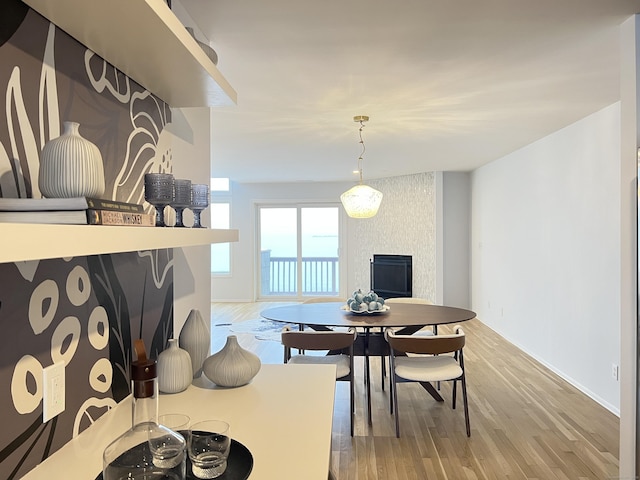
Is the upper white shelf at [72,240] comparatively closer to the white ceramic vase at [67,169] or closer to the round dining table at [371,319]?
the white ceramic vase at [67,169]

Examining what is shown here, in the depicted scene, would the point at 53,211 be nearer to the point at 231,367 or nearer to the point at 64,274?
the point at 64,274

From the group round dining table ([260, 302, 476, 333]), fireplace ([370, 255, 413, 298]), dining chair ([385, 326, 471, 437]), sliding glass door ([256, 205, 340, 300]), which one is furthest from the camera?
sliding glass door ([256, 205, 340, 300])

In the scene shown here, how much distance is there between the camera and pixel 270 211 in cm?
955

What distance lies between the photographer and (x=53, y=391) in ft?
3.75

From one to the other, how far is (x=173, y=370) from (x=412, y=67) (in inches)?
88.8

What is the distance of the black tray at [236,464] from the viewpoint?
106 centimetres

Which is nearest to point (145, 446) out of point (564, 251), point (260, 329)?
point (564, 251)

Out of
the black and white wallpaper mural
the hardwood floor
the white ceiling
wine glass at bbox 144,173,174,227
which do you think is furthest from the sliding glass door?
wine glass at bbox 144,173,174,227

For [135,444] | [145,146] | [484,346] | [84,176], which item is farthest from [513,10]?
[484,346]

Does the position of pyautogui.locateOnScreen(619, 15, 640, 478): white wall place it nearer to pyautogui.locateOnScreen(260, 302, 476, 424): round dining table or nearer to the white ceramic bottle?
pyautogui.locateOnScreen(260, 302, 476, 424): round dining table

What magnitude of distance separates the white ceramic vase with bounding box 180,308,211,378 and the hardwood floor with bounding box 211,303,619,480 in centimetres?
134

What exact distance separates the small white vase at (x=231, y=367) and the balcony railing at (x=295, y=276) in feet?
25.5

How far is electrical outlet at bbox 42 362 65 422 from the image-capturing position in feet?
3.64

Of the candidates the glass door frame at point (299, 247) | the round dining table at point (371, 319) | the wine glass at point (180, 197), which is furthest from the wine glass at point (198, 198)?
the glass door frame at point (299, 247)
